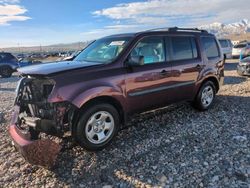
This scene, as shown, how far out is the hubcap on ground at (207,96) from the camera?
22.6 feet

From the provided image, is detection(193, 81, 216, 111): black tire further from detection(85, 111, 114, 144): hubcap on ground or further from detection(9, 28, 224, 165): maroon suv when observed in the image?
detection(85, 111, 114, 144): hubcap on ground

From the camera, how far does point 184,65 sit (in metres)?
6.20

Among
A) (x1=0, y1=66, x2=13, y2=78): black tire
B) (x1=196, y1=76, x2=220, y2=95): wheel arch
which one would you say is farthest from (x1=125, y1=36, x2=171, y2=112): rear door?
(x1=0, y1=66, x2=13, y2=78): black tire

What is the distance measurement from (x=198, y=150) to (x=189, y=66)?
89.1 inches

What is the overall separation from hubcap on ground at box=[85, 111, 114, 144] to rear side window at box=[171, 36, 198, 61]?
6.94 ft

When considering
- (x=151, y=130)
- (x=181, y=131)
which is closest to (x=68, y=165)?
(x=151, y=130)

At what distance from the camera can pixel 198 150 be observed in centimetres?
468

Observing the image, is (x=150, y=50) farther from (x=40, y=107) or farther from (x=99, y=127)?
(x=40, y=107)

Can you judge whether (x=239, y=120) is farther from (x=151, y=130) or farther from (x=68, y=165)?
(x=68, y=165)

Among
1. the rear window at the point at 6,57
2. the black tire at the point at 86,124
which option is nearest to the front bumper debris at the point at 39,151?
the black tire at the point at 86,124

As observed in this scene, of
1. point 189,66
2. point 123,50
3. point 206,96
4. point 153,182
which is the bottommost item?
point 153,182

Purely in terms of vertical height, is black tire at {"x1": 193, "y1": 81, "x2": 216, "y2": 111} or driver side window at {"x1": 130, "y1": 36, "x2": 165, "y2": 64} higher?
driver side window at {"x1": 130, "y1": 36, "x2": 165, "y2": 64}

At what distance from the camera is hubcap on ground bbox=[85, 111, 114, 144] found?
15.1 ft

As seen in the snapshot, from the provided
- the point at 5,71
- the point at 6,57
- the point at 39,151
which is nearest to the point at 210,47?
the point at 39,151
